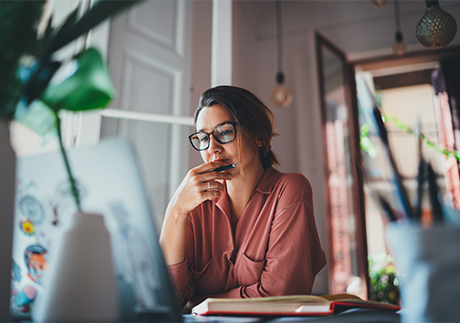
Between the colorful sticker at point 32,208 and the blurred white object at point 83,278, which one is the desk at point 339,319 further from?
the colorful sticker at point 32,208

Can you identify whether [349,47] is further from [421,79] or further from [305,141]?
[305,141]

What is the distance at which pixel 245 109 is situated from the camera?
1167mm

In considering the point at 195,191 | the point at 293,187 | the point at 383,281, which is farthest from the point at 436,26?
the point at 383,281

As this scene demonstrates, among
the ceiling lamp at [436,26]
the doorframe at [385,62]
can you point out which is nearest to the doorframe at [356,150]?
the doorframe at [385,62]

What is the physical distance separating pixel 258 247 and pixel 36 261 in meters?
0.62

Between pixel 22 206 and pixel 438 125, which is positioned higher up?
pixel 438 125

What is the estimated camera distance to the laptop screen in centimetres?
36

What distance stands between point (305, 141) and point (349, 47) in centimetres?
108

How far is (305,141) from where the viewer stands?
3.58 m

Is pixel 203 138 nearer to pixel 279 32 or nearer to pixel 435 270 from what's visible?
pixel 435 270

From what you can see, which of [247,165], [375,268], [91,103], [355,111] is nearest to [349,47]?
[355,111]

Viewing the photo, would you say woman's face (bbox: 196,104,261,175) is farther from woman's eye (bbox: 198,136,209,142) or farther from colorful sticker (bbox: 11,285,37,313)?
colorful sticker (bbox: 11,285,37,313)

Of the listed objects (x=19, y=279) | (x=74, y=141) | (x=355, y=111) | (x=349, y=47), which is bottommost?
(x=19, y=279)

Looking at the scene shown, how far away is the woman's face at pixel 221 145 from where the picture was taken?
1105 millimetres
